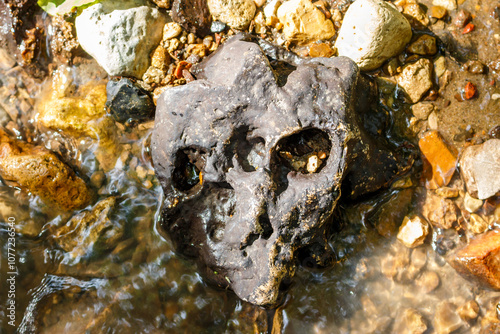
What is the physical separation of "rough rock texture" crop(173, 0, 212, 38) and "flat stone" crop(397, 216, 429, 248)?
9.02ft

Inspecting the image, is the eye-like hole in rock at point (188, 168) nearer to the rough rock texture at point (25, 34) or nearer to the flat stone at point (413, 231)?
the flat stone at point (413, 231)

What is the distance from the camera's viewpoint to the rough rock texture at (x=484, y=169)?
3211 millimetres

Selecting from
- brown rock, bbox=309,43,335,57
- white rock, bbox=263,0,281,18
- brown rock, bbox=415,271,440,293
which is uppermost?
white rock, bbox=263,0,281,18

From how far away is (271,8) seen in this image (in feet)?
12.0

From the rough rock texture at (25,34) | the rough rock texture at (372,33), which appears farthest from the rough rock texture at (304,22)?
the rough rock texture at (25,34)

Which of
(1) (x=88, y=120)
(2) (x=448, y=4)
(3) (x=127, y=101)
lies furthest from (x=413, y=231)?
(1) (x=88, y=120)

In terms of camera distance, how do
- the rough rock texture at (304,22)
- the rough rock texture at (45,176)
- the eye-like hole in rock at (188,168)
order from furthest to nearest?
1. the rough rock texture at (304,22)
2. the rough rock texture at (45,176)
3. the eye-like hole in rock at (188,168)

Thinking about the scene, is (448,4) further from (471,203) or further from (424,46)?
(471,203)

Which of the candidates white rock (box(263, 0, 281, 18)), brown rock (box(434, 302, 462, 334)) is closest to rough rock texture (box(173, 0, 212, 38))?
white rock (box(263, 0, 281, 18))

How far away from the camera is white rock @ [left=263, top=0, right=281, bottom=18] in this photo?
364cm

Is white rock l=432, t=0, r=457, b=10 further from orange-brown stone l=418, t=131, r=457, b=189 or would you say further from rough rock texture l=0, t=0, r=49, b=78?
rough rock texture l=0, t=0, r=49, b=78

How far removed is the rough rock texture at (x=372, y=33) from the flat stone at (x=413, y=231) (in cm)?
149

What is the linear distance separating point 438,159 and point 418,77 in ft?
2.59

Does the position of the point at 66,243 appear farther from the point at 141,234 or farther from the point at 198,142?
the point at 198,142
